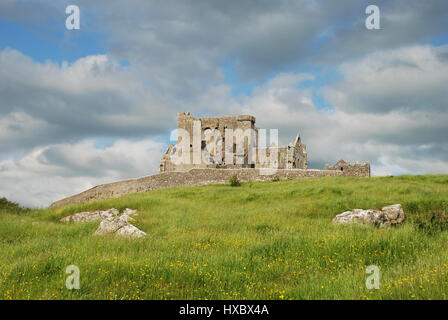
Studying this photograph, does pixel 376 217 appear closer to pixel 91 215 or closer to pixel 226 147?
pixel 91 215

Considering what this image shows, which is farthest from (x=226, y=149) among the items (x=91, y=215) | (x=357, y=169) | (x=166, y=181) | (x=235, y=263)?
(x=235, y=263)

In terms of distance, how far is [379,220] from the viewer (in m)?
12.3

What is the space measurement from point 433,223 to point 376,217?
181 cm

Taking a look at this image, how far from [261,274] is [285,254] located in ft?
4.52

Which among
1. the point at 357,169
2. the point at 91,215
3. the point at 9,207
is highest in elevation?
the point at 357,169

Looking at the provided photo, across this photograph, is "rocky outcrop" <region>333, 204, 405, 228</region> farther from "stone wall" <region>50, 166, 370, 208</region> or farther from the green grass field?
"stone wall" <region>50, 166, 370, 208</region>

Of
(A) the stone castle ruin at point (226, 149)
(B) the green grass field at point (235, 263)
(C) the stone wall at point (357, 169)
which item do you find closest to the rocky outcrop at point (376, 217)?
(B) the green grass field at point (235, 263)

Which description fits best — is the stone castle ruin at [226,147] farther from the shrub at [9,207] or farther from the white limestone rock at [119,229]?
the white limestone rock at [119,229]

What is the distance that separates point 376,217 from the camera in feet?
40.3

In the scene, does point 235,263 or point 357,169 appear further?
point 357,169

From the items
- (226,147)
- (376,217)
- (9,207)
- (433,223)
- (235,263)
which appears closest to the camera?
(235,263)

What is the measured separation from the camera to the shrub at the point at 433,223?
34.9 feet

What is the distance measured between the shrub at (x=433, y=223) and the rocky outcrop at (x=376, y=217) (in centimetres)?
66
